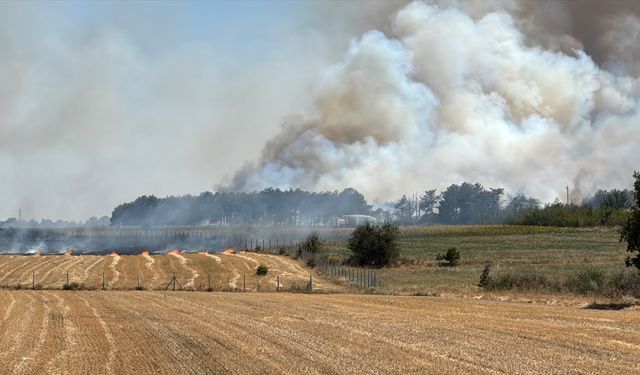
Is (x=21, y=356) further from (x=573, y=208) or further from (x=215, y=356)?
(x=573, y=208)

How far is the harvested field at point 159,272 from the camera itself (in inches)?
2780

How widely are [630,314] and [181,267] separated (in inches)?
2418

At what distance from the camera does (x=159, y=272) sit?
83.1 metres

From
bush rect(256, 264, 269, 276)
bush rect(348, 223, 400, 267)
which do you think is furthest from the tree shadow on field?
bush rect(348, 223, 400, 267)

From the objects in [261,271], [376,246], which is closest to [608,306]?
[261,271]

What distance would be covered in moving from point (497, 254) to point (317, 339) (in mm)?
89942

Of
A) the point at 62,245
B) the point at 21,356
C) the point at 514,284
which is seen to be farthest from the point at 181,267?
the point at 62,245

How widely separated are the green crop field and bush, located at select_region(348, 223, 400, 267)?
2.47 metres

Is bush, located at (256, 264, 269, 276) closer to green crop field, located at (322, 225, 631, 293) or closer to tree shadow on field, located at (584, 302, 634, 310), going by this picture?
green crop field, located at (322, 225, 631, 293)

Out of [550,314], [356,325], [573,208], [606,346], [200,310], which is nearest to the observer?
[606,346]

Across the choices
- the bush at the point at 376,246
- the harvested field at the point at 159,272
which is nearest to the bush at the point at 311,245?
the harvested field at the point at 159,272

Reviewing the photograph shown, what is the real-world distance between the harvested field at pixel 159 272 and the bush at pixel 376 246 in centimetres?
1014

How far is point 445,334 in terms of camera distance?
2702 cm

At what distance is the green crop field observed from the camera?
72.1m
